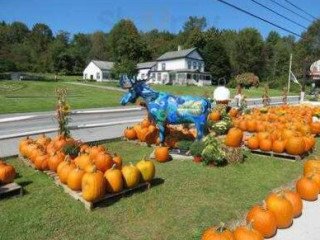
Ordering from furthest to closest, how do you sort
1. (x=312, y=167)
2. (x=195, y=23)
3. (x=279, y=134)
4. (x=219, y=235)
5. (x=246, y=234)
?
(x=195, y=23) → (x=279, y=134) → (x=312, y=167) → (x=246, y=234) → (x=219, y=235)

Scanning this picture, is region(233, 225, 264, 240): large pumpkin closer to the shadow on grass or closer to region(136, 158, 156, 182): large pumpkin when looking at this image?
the shadow on grass

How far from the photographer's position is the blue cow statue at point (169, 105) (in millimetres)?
10727

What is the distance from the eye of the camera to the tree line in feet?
265

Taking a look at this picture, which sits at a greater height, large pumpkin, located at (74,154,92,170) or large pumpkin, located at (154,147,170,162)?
large pumpkin, located at (74,154,92,170)

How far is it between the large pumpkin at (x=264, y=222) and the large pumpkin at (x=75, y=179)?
3.26 meters

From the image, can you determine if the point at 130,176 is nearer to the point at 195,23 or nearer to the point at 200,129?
the point at 200,129

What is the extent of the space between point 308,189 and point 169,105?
4.86 m

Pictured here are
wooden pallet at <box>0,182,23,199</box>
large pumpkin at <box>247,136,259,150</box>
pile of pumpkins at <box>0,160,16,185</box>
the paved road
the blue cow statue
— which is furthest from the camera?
the paved road

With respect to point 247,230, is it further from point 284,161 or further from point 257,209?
point 284,161

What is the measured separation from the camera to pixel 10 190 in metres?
7.10

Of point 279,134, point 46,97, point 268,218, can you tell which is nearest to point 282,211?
point 268,218

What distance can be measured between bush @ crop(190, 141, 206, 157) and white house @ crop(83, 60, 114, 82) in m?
74.1

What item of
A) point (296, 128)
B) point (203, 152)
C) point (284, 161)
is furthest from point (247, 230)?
point (296, 128)

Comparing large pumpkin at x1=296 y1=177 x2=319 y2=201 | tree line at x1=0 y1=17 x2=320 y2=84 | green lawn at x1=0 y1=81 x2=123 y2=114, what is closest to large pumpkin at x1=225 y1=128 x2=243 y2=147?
large pumpkin at x1=296 y1=177 x2=319 y2=201
